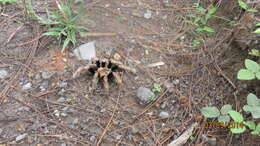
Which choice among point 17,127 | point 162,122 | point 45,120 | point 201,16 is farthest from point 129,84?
point 201,16

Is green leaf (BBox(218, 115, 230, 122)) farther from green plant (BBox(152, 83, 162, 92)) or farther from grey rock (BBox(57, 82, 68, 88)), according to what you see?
grey rock (BBox(57, 82, 68, 88))

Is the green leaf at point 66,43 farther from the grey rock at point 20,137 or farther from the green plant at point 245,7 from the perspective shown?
the green plant at point 245,7

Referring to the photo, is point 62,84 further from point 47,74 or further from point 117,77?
point 117,77

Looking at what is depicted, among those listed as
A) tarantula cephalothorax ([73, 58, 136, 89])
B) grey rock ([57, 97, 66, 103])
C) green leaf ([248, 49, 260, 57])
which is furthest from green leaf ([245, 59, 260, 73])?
grey rock ([57, 97, 66, 103])

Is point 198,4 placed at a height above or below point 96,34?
above

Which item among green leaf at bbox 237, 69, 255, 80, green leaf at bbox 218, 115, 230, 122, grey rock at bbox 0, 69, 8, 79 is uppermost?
green leaf at bbox 237, 69, 255, 80

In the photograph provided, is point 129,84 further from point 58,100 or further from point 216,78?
point 216,78

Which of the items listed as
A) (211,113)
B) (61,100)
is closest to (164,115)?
(211,113)
